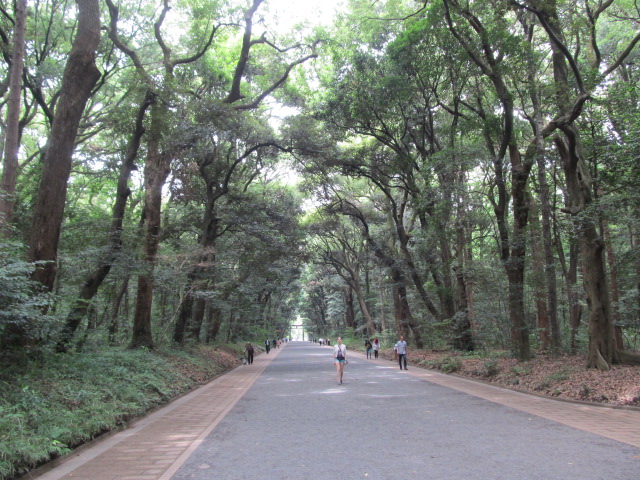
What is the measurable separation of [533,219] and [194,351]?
50.4ft

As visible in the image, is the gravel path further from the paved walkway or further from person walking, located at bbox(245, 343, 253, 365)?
person walking, located at bbox(245, 343, 253, 365)

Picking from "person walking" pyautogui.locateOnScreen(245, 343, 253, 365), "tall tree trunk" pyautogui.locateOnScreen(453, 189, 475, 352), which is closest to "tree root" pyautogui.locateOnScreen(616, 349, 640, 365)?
"tall tree trunk" pyautogui.locateOnScreen(453, 189, 475, 352)

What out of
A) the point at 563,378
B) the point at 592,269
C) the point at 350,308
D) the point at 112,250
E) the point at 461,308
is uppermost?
the point at 112,250

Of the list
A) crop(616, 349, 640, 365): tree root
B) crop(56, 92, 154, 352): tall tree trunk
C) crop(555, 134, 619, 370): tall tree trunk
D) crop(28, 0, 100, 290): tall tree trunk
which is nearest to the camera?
crop(28, 0, 100, 290): tall tree trunk

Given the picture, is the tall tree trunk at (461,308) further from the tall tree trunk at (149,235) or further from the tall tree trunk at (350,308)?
the tall tree trunk at (350,308)

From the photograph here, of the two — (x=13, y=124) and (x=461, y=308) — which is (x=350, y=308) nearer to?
→ (x=461, y=308)

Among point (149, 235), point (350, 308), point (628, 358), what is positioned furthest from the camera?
point (350, 308)

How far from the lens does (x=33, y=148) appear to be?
2008 cm

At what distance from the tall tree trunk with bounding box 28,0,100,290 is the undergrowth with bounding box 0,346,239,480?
205 cm

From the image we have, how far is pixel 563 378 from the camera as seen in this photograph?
9.81 metres

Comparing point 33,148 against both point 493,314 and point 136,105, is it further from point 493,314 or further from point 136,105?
point 493,314

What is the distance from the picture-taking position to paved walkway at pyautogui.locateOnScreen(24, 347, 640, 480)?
15.5 ft

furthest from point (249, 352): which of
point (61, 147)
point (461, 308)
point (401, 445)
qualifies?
point (401, 445)

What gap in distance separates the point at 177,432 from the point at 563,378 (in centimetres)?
877
